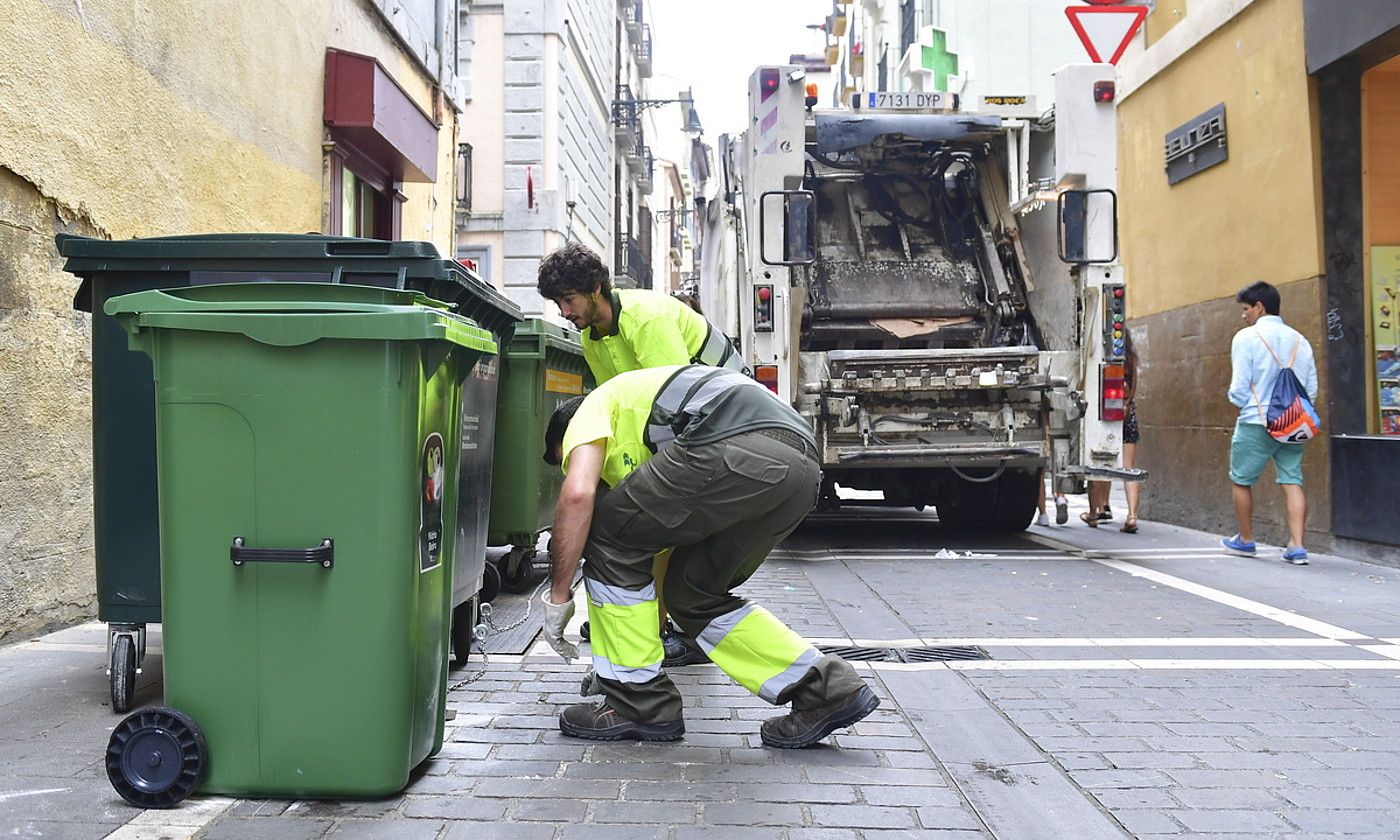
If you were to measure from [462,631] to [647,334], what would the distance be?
1.22 m

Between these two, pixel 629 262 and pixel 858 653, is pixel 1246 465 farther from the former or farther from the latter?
pixel 629 262

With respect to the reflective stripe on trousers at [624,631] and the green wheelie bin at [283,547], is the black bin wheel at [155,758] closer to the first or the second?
the green wheelie bin at [283,547]

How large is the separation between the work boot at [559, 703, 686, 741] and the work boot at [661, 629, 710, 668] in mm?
1044

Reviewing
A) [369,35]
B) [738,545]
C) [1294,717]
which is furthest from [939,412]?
[369,35]

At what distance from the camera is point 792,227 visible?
7.16 meters

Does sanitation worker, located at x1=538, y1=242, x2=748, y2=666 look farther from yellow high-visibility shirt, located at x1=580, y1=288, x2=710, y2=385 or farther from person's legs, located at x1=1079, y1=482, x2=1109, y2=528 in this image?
person's legs, located at x1=1079, y1=482, x2=1109, y2=528

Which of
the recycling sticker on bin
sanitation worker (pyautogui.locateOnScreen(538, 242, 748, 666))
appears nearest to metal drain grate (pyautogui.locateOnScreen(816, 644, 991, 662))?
sanitation worker (pyautogui.locateOnScreen(538, 242, 748, 666))

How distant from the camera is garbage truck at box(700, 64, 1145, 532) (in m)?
7.19

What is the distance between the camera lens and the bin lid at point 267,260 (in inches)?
139

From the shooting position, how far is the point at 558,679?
12.9 ft

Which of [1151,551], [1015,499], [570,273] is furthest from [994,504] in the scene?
[570,273]

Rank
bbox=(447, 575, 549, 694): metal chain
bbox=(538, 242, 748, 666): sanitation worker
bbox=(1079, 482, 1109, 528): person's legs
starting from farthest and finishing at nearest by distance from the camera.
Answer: bbox=(1079, 482, 1109, 528): person's legs
bbox=(538, 242, 748, 666): sanitation worker
bbox=(447, 575, 549, 694): metal chain

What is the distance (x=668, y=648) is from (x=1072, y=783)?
1.81 m

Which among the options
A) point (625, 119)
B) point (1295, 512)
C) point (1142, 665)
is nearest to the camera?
point (1142, 665)
